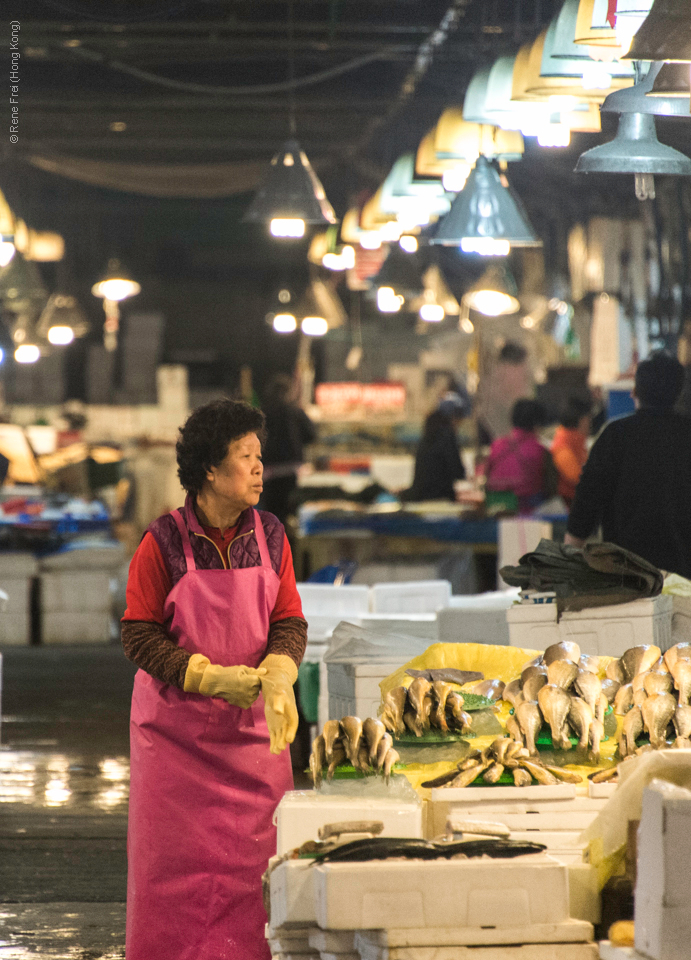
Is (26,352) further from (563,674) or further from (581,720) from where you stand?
Result: (581,720)

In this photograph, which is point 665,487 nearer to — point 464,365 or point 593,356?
point 593,356

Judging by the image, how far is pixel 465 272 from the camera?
16.5 meters

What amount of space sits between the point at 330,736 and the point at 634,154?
2825 mm

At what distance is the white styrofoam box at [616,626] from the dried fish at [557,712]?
3.97 feet

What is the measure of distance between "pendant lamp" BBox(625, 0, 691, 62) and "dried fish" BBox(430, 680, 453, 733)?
1656mm

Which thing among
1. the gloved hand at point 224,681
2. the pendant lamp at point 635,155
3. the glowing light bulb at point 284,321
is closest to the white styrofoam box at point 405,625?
the pendant lamp at point 635,155

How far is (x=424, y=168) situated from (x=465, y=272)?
29.2 ft

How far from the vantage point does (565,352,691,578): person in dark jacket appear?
522 cm

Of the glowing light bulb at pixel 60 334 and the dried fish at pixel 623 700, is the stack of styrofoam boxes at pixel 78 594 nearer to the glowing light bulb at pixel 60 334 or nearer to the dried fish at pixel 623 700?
the glowing light bulb at pixel 60 334

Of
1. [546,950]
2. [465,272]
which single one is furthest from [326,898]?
[465,272]

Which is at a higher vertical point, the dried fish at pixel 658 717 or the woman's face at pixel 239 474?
the woman's face at pixel 239 474

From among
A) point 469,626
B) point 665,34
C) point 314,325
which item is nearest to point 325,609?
point 469,626

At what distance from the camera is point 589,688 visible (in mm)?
3061

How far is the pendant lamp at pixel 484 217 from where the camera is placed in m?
6.42
